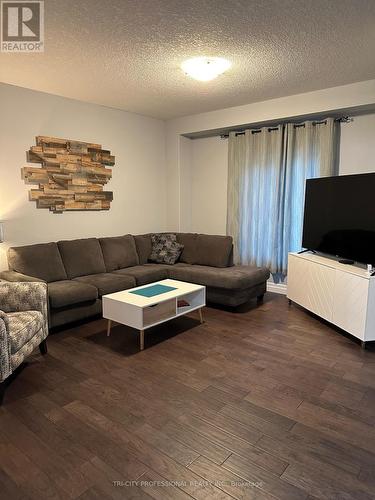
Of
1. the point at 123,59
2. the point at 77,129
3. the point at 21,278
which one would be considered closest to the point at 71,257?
the point at 21,278

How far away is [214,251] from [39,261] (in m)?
2.33

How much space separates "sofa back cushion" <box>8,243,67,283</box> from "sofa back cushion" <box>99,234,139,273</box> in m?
0.68

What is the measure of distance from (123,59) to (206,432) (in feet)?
10.2

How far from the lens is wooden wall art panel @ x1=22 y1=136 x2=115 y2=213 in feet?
13.4

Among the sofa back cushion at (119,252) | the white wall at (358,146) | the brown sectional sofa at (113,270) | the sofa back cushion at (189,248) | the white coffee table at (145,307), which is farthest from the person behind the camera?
the sofa back cushion at (189,248)

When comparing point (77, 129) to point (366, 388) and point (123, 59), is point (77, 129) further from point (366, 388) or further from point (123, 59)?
point (366, 388)

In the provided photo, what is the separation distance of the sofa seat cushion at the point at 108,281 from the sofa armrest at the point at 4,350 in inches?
60.0

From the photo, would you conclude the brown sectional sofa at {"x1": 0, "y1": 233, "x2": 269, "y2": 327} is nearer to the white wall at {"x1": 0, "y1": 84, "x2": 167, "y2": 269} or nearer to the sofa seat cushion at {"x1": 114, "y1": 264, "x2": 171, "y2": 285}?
the sofa seat cushion at {"x1": 114, "y1": 264, "x2": 171, "y2": 285}

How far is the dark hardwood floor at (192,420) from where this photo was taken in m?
1.66

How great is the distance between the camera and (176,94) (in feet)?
13.8

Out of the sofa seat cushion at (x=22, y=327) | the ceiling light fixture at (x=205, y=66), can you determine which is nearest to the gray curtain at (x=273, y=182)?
the ceiling light fixture at (x=205, y=66)

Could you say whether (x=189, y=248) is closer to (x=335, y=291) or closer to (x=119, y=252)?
(x=119, y=252)

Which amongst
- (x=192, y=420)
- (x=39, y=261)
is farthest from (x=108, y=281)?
(x=192, y=420)

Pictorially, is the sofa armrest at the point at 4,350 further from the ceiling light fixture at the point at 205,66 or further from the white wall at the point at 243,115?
the white wall at the point at 243,115
